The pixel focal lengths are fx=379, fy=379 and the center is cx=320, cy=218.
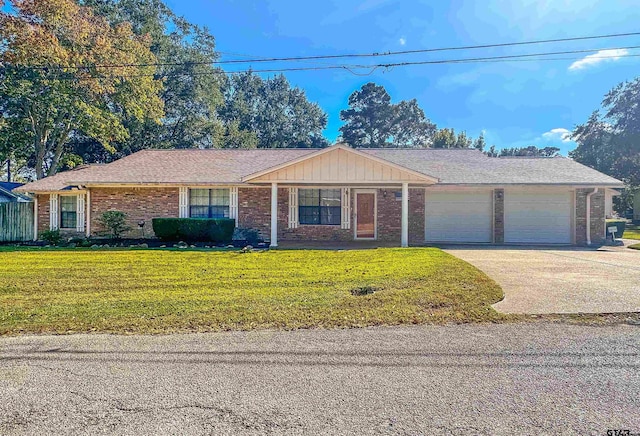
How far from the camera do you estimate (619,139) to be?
29891 millimetres

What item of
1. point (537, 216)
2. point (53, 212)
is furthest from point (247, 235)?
point (537, 216)

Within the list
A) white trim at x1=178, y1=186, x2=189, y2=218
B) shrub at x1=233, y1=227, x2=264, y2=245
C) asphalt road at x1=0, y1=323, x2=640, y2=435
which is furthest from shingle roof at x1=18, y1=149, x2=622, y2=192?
asphalt road at x1=0, y1=323, x2=640, y2=435

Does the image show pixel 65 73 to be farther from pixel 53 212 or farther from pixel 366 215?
pixel 366 215

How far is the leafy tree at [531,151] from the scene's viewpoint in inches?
1912

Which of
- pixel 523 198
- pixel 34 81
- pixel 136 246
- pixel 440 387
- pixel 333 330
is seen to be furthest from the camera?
pixel 34 81

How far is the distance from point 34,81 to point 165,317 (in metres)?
21.1

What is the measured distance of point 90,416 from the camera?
2670mm

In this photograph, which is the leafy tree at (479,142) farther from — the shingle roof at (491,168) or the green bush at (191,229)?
the green bush at (191,229)

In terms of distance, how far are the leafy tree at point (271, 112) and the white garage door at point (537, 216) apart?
26.3 m

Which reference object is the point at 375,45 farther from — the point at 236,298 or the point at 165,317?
the point at 165,317

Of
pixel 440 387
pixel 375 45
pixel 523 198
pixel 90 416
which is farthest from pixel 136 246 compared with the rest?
pixel 523 198

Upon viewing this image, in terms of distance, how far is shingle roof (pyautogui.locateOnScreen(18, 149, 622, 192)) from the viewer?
575 inches

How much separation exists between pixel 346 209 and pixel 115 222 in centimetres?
895

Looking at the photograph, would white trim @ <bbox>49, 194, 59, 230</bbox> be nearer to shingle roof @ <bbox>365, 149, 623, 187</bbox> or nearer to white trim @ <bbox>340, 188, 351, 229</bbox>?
white trim @ <bbox>340, 188, 351, 229</bbox>
